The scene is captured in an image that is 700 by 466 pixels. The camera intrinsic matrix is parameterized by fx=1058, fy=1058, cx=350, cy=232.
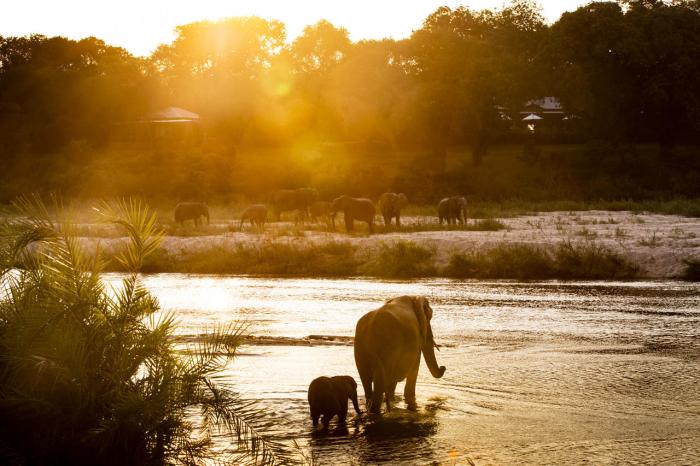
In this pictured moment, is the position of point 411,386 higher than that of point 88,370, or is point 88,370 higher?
point 88,370

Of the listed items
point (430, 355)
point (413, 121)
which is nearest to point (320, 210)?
point (413, 121)

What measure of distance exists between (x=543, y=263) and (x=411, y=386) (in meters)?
19.0

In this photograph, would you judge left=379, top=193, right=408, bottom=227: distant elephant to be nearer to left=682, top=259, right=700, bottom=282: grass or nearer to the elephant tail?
left=682, top=259, right=700, bottom=282: grass

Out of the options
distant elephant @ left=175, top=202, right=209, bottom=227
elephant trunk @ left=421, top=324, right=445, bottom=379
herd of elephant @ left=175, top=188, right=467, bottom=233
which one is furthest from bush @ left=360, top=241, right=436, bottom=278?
elephant trunk @ left=421, top=324, right=445, bottom=379

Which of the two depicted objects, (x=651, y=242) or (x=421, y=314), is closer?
(x=421, y=314)

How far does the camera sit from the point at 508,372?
1448 cm

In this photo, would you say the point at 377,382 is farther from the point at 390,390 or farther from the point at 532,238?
the point at 532,238

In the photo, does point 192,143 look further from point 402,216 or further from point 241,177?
point 402,216

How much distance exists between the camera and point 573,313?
21.4 m

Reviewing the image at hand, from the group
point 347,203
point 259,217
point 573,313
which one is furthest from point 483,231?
point 573,313

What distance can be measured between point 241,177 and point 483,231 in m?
28.5

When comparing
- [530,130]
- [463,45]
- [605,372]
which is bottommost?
[605,372]

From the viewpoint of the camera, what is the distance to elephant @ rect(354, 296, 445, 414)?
35.0 ft

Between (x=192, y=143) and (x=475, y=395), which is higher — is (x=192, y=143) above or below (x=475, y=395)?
above
